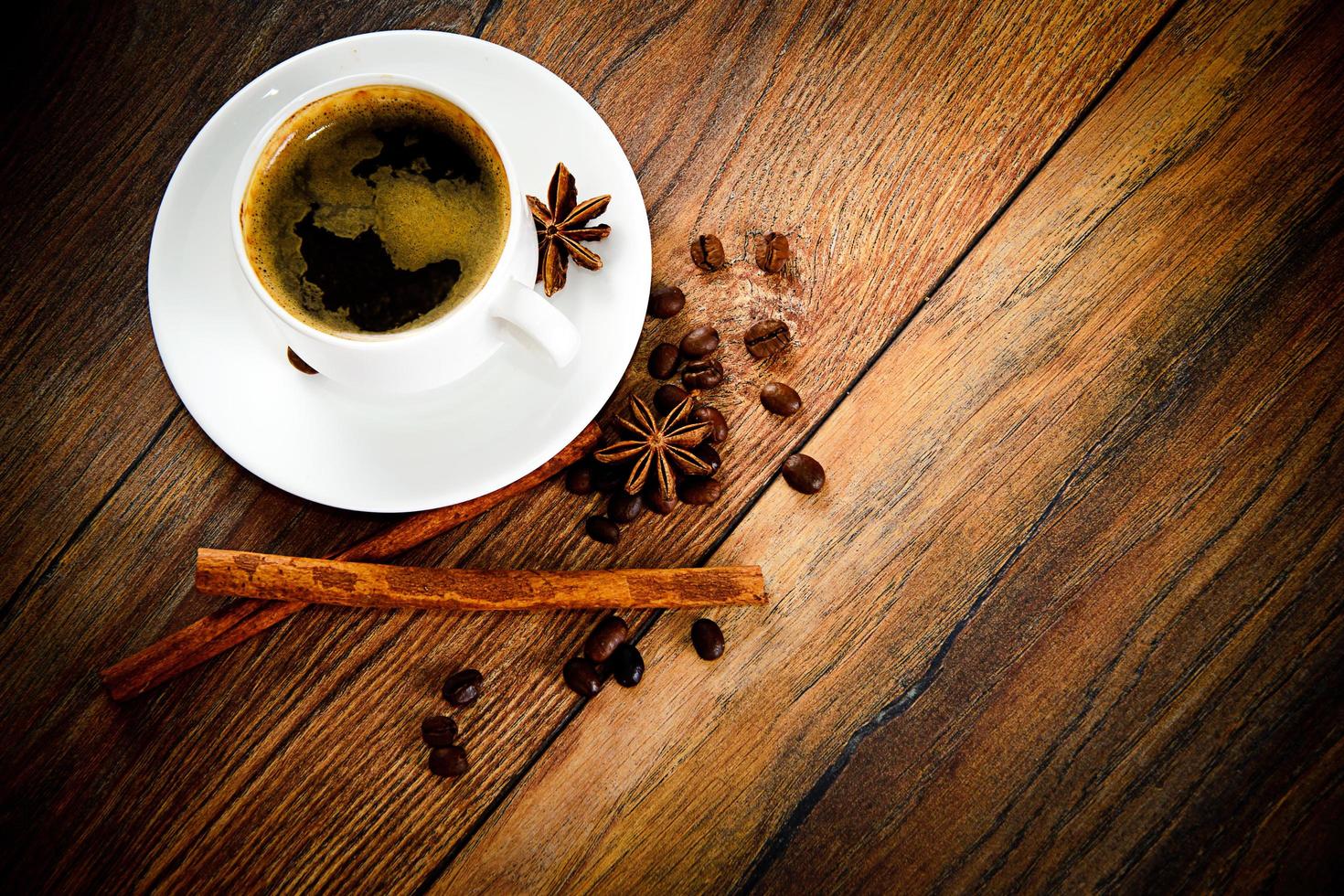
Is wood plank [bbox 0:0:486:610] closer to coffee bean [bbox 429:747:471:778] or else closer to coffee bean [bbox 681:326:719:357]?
coffee bean [bbox 429:747:471:778]

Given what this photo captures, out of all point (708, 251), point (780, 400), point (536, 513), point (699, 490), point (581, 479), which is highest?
point (708, 251)

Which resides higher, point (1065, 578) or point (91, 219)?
point (1065, 578)

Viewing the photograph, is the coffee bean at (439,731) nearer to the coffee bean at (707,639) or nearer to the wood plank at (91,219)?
the coffee bean at (707,639)

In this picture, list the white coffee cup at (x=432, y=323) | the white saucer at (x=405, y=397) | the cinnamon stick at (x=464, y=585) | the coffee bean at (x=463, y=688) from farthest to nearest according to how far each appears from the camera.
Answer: the coffee bean at (x=463, y=688), the cinnamon stick at (x=464, y=585), the white saucer at (x=405, y=397), the white coffee cup at (x=432, y=323)

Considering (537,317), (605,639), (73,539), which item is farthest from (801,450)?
(73,539)

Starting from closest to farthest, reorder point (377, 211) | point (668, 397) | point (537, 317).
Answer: point (537, 317) → point (377, 211) → point (668, 397)

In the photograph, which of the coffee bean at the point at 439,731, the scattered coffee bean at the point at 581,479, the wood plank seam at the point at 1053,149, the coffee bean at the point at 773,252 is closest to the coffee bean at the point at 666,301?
the coffee bean at the point at 773,252

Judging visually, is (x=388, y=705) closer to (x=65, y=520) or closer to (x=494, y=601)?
(x=494, y=601)

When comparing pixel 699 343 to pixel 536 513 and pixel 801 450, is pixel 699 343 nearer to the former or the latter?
pixel 801 450
